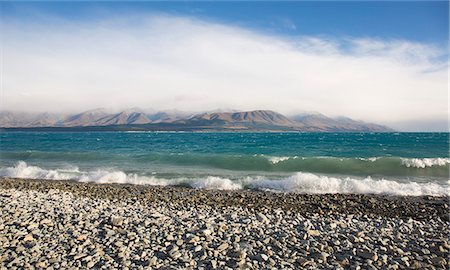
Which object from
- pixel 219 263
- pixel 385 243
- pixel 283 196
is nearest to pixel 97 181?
pixel 283 196

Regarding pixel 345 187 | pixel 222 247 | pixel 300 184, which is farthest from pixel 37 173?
pixel 345 187

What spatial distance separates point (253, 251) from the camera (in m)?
6.43

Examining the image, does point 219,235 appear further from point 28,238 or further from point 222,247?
point 28,238

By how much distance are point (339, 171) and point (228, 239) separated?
56.8 ft

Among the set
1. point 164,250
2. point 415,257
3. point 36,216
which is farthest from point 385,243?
point 36,216

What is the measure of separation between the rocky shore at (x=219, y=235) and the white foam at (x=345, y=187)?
3.31 m

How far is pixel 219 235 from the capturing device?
7.26 m

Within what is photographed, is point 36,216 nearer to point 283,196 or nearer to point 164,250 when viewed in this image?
point 164,250

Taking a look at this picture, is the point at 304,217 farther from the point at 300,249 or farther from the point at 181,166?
the point at 181,166

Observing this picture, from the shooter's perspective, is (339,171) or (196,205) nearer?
(196,205)

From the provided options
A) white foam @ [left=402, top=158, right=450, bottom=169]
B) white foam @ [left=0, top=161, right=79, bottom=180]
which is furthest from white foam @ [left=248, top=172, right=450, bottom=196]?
white foam @ [left=0, top=161, right=79, bottom=180]

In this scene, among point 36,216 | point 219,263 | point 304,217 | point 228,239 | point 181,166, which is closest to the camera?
point 219,263

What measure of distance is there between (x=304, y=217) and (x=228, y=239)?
11.7 feet

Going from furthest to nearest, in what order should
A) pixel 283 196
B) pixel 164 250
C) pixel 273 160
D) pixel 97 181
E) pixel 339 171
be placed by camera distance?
1. pixel 273 160
2. pixel 339 171
3. pixel 97 181
4. pixel 283 196
5. pixel 164 250
